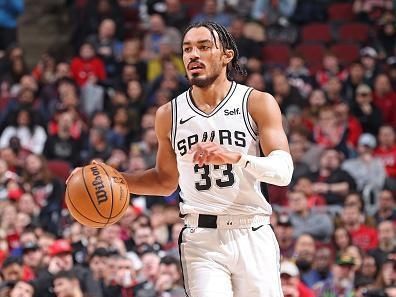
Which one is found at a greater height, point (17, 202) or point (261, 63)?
point (261, 63)

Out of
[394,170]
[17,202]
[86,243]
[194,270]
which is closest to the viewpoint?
[194,270]

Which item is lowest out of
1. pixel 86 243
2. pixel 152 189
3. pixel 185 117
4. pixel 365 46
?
pixel 86 243

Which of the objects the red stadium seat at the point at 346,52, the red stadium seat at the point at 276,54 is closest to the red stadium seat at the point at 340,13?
the red stadium seat at the point at 346,52

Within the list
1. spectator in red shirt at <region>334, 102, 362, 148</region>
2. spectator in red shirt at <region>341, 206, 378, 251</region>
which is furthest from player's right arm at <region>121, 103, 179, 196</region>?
spectator in red shirt at <region>334, 102, 362, 148</region>

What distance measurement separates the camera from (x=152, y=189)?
642cm

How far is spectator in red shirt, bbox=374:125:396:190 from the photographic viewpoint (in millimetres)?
12652

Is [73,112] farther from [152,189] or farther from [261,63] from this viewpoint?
[152,189]

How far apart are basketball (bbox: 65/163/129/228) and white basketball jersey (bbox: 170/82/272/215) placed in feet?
1.25

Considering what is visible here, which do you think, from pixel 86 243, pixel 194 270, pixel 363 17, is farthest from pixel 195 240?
pixel 363 17

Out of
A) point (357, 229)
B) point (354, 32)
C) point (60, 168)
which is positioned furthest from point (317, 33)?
point (357, 229)

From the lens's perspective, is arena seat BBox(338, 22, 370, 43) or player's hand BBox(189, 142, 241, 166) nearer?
player's hand BBox(189, 142, 241, 166)

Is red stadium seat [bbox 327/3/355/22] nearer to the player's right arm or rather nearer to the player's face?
the player's right arm

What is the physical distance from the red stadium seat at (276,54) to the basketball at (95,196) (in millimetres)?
9177

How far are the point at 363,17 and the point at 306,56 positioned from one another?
3.76ft
